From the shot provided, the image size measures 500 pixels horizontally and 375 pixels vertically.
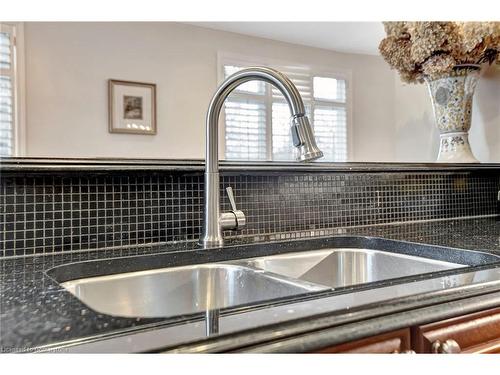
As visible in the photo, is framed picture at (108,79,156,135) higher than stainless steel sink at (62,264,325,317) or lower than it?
higher

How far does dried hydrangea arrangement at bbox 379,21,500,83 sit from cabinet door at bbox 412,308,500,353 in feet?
3.72

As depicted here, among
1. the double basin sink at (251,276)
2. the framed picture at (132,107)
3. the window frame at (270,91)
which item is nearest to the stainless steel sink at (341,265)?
the double basin sink at (251,276)

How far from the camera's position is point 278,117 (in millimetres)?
1370


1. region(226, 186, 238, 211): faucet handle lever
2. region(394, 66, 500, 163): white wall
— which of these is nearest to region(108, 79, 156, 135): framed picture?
region(226, 186, 238, 211): faucet handle lever

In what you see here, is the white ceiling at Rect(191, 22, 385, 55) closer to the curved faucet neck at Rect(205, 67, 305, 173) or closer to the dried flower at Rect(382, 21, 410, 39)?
the dried flower at Rect(382, 21, 410, 39)

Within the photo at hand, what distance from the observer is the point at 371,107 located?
157 centimetres

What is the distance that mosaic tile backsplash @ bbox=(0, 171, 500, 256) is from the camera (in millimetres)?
920

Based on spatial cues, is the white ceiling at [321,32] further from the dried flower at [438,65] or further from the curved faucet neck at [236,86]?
the curved faucet neck at [236,86]

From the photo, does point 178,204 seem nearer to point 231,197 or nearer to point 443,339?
point 231,197

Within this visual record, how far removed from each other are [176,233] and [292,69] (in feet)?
2.35

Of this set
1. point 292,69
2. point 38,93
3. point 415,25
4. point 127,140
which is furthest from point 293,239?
point 415,25

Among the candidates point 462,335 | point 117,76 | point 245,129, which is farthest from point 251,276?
point 117,76

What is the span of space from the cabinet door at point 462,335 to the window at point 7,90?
3.10 ft

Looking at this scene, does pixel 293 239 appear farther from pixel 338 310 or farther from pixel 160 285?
pixel 338 310
